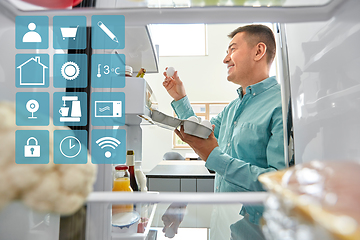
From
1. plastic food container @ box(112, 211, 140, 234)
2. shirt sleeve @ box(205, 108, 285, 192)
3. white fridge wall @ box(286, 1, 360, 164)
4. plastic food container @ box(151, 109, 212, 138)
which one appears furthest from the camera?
shirt sleeve @ box(205, 108, 285, 192)

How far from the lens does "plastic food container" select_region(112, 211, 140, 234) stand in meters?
0.44

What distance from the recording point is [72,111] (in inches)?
13.9

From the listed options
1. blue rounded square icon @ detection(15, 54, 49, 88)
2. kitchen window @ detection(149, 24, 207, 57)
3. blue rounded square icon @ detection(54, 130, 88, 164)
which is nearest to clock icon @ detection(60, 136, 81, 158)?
blue rounded square icon @ detection(54, 130, 88, 164)

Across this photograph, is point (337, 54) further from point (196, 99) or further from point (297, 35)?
point (196, 99)

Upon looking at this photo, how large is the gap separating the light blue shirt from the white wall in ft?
15.8

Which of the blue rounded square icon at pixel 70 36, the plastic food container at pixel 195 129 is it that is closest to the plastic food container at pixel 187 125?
Answer: the plastic food container at pixel 195 129

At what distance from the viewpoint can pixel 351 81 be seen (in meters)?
0.33

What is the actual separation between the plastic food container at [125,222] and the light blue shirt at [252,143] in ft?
1.29

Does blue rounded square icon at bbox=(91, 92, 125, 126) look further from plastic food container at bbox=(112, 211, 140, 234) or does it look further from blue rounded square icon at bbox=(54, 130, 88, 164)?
plastic food container at bbox=(112, 211, 140, 234)

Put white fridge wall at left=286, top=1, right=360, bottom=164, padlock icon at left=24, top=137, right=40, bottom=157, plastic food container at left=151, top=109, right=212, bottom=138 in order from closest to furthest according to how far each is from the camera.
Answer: padlock icon at left=24, top=137, right=40, bottom=157 < white fridge wall at left=286, top=1, right=360, bottom=164 < plastic food container at left=151, top=109, right=212, bottom=138

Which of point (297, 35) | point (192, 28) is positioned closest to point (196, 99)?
point (192, 28)

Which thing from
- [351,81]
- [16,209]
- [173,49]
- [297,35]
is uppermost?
[173,49]

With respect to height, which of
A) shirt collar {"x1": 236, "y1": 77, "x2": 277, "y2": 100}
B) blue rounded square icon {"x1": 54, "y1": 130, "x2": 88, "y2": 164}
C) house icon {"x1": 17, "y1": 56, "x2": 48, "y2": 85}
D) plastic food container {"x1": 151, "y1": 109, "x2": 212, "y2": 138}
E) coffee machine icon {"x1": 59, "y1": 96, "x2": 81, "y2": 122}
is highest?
shirt collar {"x1": 236, "y1": 77, "x2": 277, "y2": 100}

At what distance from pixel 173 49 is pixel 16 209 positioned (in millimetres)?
6257
